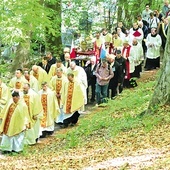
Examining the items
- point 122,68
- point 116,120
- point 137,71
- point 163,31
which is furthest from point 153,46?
point 116,120

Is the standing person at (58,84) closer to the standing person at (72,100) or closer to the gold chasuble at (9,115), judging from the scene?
the standing person at (72,100)

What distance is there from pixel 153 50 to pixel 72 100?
21.5ft

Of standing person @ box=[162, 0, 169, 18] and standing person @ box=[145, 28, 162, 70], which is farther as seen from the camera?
standing person @ box=[162, 0, 169, 18]

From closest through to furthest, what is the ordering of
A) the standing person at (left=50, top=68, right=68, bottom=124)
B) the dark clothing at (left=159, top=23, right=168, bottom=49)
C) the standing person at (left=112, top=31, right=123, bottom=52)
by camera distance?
the standing person at (left=50, top=68, right=68, bottom=124) → the standing person at (left=112, top=31, right=123, bottom=52) → the dark clothing at (left=159, top=23, right=168, bottom=49)

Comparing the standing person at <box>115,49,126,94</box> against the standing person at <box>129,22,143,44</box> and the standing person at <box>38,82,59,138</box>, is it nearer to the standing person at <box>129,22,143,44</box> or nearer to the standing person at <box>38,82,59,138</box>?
the standing person at <box>129,22,143,44</box>

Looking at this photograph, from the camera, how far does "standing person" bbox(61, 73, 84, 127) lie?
1617cm

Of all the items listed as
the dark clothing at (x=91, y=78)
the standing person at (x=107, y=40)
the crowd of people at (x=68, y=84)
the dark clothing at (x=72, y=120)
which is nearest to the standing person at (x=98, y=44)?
the crowd of people at (x=68, y=84)

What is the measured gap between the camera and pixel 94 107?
17953mm

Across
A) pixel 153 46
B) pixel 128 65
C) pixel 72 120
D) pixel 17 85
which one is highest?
pixel 153 46

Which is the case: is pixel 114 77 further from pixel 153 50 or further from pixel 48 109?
pixel 153 50

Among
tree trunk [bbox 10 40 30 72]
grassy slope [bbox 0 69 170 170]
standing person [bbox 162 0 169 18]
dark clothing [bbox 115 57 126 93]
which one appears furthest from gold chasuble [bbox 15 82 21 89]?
standing person [bbox 162 0 169 18]

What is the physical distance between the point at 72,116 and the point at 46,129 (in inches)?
46.5

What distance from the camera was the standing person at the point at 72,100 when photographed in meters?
16.2

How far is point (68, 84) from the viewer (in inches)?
640
